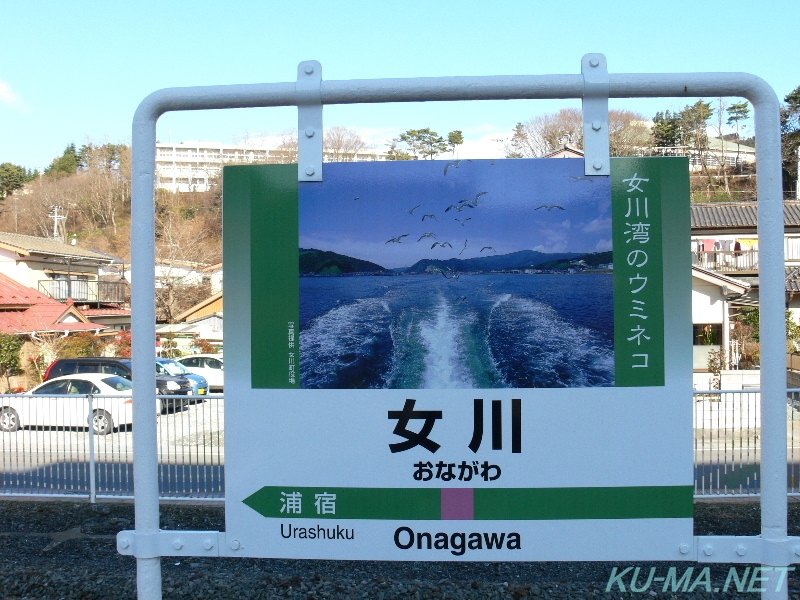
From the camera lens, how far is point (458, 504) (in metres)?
2.88

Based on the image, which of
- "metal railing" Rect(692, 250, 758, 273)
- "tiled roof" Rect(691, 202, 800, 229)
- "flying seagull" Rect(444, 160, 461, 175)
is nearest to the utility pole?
"tiled roof" Rect(691, 202, 800, 229)

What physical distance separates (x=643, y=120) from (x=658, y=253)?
159 feet

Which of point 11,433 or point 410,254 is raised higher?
point 410,254

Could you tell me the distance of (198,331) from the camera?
1195 inches

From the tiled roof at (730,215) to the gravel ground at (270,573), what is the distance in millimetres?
22209

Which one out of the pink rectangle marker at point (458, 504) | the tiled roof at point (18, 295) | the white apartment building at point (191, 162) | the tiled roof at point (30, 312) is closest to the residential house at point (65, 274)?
the tiled roof at point (18, 295)

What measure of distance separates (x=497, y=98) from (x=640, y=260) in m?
0.88

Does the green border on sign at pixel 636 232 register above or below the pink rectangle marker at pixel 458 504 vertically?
above

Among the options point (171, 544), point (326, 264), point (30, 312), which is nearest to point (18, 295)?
point (30, 312)

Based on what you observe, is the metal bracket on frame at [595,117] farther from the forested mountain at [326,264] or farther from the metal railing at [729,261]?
the metal railing at [729,261]

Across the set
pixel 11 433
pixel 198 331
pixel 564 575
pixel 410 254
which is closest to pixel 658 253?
pixel 410 254

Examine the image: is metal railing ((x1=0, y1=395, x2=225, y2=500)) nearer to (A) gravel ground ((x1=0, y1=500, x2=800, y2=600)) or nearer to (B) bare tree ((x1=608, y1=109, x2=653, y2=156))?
(A) gravel ground ((x1=0, y1=500, x2=800, y2=600))

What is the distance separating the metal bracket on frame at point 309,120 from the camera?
2.87 metres

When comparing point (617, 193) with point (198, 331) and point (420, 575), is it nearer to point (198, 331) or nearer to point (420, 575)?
point (420, 575)
